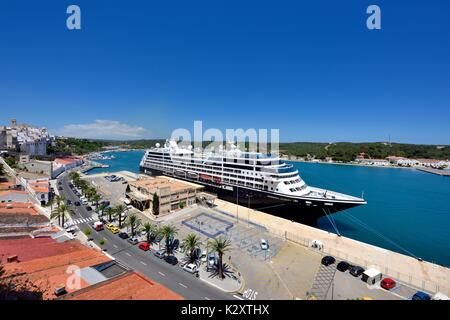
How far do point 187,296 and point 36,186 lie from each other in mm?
39235

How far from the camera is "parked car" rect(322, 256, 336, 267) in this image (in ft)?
65.5

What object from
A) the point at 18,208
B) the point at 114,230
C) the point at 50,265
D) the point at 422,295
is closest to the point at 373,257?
the point at 422,295

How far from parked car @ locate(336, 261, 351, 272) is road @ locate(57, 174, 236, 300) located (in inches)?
→ 383

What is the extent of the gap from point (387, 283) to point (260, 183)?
1940cm

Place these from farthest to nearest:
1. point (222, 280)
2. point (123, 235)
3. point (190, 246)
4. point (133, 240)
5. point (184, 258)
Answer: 1. point (123, 235)
2. point (133, 240)
3. point (184, 258)
4. point (190, 246)
5. point (222, 280)

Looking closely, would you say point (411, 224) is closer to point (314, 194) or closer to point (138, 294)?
point (314, 194)

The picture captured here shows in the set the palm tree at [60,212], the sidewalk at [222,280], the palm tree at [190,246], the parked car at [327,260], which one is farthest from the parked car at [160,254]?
the parked car at [327,260]

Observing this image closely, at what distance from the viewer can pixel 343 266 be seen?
19.3 meters

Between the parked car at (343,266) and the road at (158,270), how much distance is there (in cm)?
972

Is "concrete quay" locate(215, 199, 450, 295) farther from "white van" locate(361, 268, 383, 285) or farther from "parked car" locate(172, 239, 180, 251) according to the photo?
"parked car" locate(172, 239, 180, 251)

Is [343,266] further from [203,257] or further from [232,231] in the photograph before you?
[203,257]

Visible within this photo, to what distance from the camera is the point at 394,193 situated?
58656 mm

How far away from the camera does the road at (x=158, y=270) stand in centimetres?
1636
